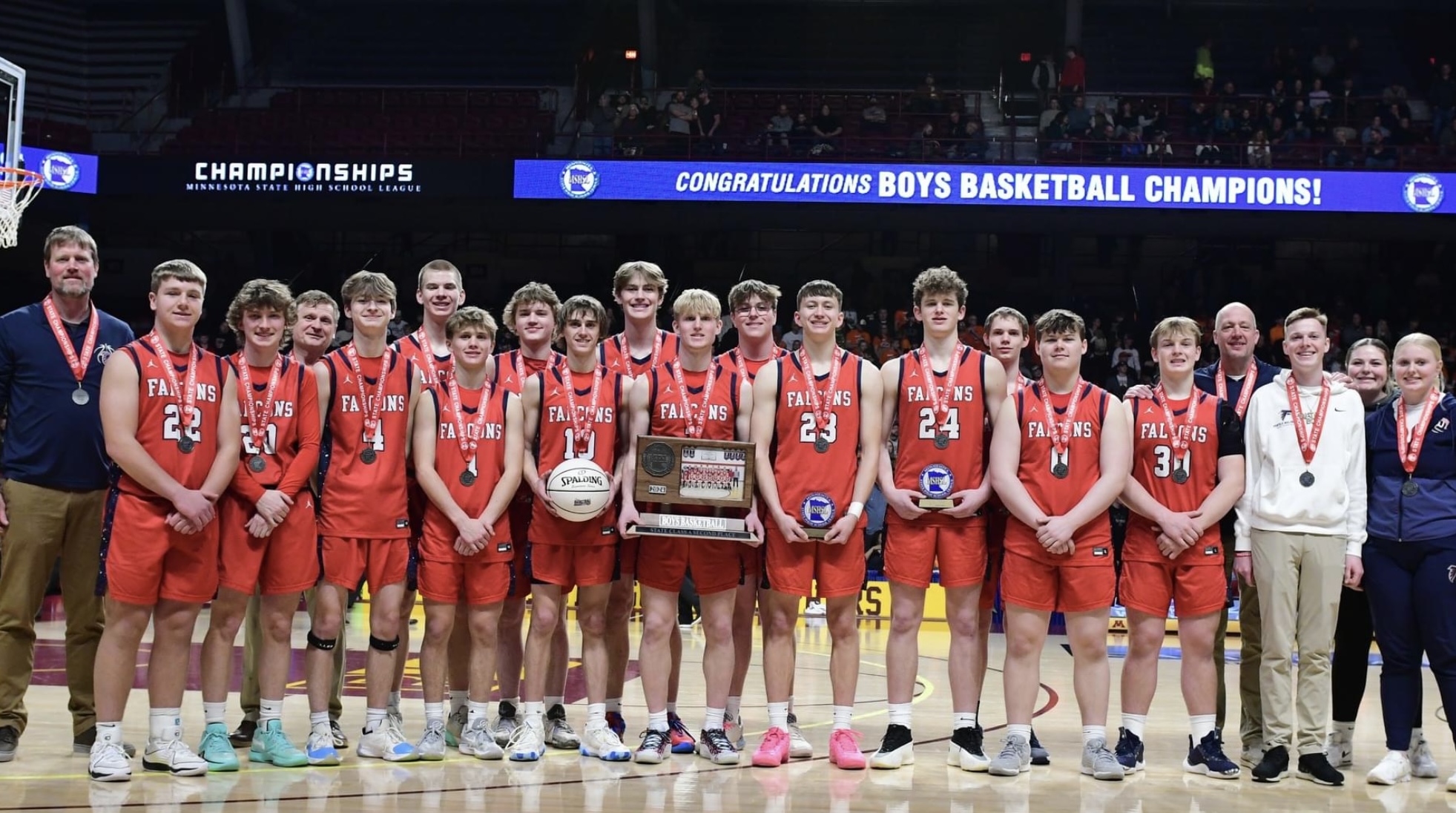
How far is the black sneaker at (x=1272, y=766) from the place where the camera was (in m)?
6.23

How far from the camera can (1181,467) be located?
637 cm

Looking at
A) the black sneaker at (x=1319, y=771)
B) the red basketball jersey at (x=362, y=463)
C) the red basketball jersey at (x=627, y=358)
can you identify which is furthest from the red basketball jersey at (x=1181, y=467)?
Result: the red basketball jersey at (x=362, y=463)

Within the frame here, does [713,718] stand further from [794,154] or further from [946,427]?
[794,154]

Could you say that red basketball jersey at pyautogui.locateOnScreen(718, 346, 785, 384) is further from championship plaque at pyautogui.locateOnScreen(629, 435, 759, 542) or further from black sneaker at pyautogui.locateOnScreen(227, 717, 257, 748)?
black sneaker at pyautogui.locateOnScreen(227, 717, 257, 748)

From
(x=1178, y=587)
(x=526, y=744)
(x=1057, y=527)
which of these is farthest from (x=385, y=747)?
(x=1178, y=587)

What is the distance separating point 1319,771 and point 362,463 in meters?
4.49

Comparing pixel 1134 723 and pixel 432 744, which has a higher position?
pixel 1134 723

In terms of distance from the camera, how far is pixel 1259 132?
1952cm

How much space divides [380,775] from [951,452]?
285cm

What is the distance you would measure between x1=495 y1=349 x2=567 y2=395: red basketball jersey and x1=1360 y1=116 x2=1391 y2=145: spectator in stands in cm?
1568

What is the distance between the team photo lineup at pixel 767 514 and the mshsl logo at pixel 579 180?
41.5 feet

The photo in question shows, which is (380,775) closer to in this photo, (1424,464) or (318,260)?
(1424,464)

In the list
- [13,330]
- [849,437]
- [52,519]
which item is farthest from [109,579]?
[849,437]

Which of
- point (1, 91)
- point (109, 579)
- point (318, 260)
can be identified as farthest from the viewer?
point (318, 260)
